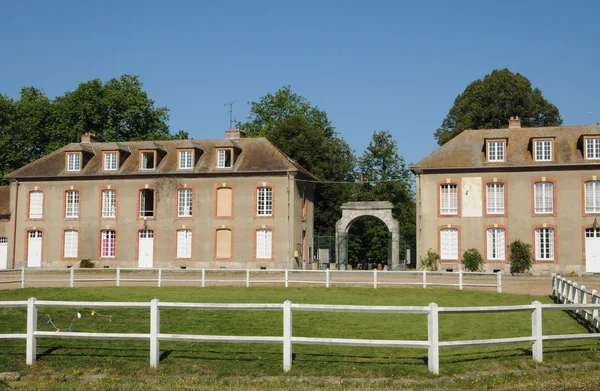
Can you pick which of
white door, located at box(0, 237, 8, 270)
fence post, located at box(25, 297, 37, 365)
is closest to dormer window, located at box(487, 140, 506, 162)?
white door, located at box(0, 237, 8, 270)

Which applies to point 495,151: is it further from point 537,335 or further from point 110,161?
point 537,335

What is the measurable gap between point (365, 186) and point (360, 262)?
773 centimetres

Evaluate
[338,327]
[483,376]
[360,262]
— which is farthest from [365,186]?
[483,376]

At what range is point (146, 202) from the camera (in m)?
41.5

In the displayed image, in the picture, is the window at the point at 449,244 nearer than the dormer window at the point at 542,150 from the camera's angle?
No

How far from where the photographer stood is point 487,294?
2230 cm

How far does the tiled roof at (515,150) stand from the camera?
119 feet

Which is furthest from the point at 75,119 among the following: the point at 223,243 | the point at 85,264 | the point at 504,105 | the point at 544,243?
the point at 544,243

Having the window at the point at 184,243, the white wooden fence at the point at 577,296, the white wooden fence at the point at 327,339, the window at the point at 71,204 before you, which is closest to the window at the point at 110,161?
the window at the point at 71,204

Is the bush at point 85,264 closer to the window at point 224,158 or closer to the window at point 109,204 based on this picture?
the window at point 109,204

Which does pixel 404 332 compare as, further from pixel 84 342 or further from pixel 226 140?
pixel 226 140

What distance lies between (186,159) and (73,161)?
7.39m

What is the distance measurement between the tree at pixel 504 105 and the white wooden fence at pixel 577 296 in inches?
1250

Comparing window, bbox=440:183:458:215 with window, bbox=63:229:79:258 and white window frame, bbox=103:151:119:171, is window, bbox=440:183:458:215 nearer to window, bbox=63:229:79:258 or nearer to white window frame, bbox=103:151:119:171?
white window frame, bbox=103:151:119:171
